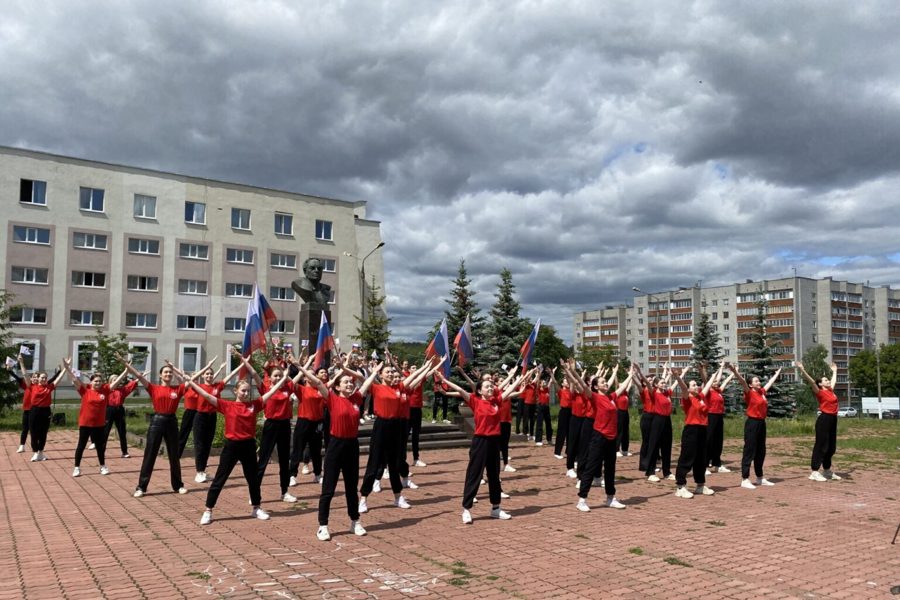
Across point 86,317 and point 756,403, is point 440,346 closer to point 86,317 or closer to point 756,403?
point 756,403

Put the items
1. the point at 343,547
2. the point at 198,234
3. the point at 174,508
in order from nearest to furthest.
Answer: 1. the point at 343,547
2. the point at 174,508
3. the point at 198,234

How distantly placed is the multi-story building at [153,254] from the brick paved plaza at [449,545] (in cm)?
3304

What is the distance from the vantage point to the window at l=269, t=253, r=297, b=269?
161 ft

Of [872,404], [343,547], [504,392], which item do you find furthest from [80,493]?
[872,404]

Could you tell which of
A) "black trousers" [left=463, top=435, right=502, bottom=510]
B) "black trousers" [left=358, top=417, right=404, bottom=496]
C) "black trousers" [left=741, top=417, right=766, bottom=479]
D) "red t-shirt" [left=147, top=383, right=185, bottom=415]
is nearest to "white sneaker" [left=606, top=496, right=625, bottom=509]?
"black trousers" [left=463, top=435, right=502, bottom=510]

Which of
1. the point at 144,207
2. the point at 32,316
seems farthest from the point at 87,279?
the point at 144,207

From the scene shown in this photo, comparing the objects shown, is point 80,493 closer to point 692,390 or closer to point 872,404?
point 692,390

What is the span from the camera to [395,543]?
7910mm

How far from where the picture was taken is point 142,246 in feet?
145

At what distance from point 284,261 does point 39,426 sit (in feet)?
115

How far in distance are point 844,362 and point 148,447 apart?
109278 millimetres

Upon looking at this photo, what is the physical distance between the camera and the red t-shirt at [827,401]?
12961 millimetres

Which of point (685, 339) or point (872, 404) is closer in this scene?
point (872, 404)

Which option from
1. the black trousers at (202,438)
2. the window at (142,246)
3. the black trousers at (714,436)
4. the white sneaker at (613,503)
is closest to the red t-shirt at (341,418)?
the white sneaker at (613,503)
